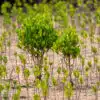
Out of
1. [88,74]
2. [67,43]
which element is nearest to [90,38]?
[88,74]

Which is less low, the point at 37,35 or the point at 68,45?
the point at 37,35

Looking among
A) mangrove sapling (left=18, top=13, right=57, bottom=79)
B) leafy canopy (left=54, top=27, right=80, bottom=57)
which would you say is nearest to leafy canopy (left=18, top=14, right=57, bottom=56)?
mangrove sapling (left=18, top=13, right=57, bottom=79)

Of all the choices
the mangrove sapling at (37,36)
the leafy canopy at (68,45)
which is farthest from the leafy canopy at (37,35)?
the leafy canopy at (68,45)

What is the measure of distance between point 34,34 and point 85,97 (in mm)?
1420

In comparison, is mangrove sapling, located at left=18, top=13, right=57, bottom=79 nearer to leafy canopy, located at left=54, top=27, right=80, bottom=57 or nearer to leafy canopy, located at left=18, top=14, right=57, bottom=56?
leafy canopy, located at left=18, top=14, right=57, bottom=56

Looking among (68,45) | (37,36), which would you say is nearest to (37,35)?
(37,36)

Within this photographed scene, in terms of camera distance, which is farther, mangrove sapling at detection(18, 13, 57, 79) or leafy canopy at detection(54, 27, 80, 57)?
mangrove sapling at detection(18, 13, 57, 79)

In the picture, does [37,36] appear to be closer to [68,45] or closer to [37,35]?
[37,35]

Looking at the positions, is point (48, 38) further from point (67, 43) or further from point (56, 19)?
point (56, 19)

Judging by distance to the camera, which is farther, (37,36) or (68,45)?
(37,36)

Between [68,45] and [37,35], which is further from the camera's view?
[37,35]

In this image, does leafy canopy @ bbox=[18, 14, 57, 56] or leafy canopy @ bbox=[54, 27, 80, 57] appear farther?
leafy canopy @ bbox=[18, 14, 57, 56]

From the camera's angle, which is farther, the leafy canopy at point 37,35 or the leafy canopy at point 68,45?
the leafy canopy at point 37,35

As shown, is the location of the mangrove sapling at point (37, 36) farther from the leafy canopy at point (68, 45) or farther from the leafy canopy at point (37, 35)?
the leafy canopy at point (68, 45)
